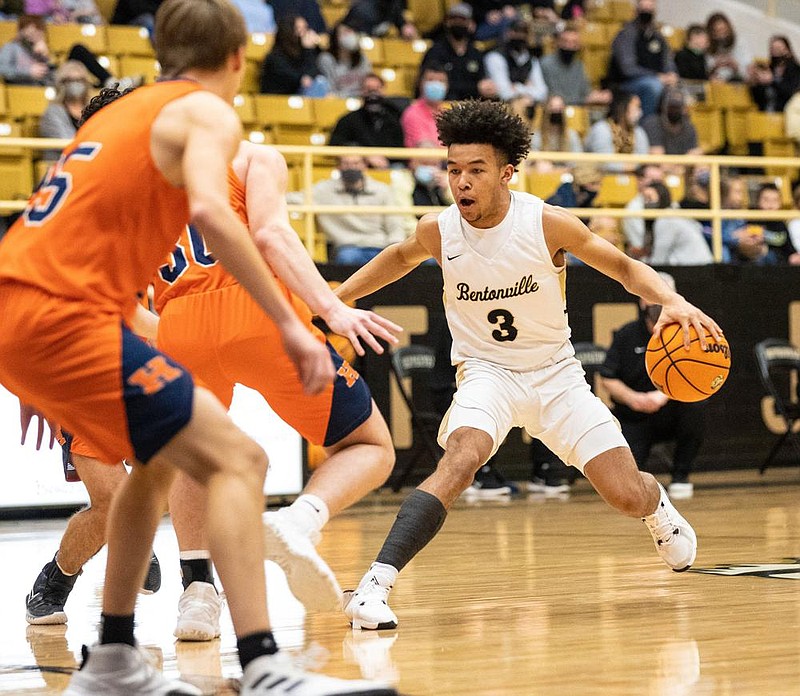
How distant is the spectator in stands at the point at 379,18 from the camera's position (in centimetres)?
1538

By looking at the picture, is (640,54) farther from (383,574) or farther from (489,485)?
(383,574)

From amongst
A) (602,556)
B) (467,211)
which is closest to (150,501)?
(467,211)

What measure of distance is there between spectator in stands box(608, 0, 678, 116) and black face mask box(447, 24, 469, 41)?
6.66 ft

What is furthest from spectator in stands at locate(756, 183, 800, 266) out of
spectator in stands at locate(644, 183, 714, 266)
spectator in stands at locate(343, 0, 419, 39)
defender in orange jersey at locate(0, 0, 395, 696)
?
defender in orange jersey at locate(0, 0, 395, 696)

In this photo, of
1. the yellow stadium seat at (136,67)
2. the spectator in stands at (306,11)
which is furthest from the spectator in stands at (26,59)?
the spectator in stands at (306,11)

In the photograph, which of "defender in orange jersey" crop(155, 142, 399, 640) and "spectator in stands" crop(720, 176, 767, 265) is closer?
"defender in orange jersey" crop(155, 142, 399, 640)

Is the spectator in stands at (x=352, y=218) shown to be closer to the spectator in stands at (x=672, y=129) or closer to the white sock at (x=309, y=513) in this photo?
the spectator in stands at (x=672, y=129)

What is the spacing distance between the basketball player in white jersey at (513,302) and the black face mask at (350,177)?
5.89m

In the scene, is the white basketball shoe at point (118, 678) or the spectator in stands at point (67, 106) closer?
the white basketball shoe at point (118, 678)

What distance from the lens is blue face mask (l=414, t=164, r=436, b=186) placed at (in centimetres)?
1210

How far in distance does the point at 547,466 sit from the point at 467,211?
632 cm

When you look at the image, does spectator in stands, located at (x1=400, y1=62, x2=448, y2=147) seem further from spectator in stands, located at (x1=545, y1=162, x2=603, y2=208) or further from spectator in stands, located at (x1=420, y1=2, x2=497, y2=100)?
spectator in stands, located at (x1=545, y1=162, x2=603, y2=208)

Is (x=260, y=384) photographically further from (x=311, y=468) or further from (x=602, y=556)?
(x=311, y=468)

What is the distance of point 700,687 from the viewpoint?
3594 mm
